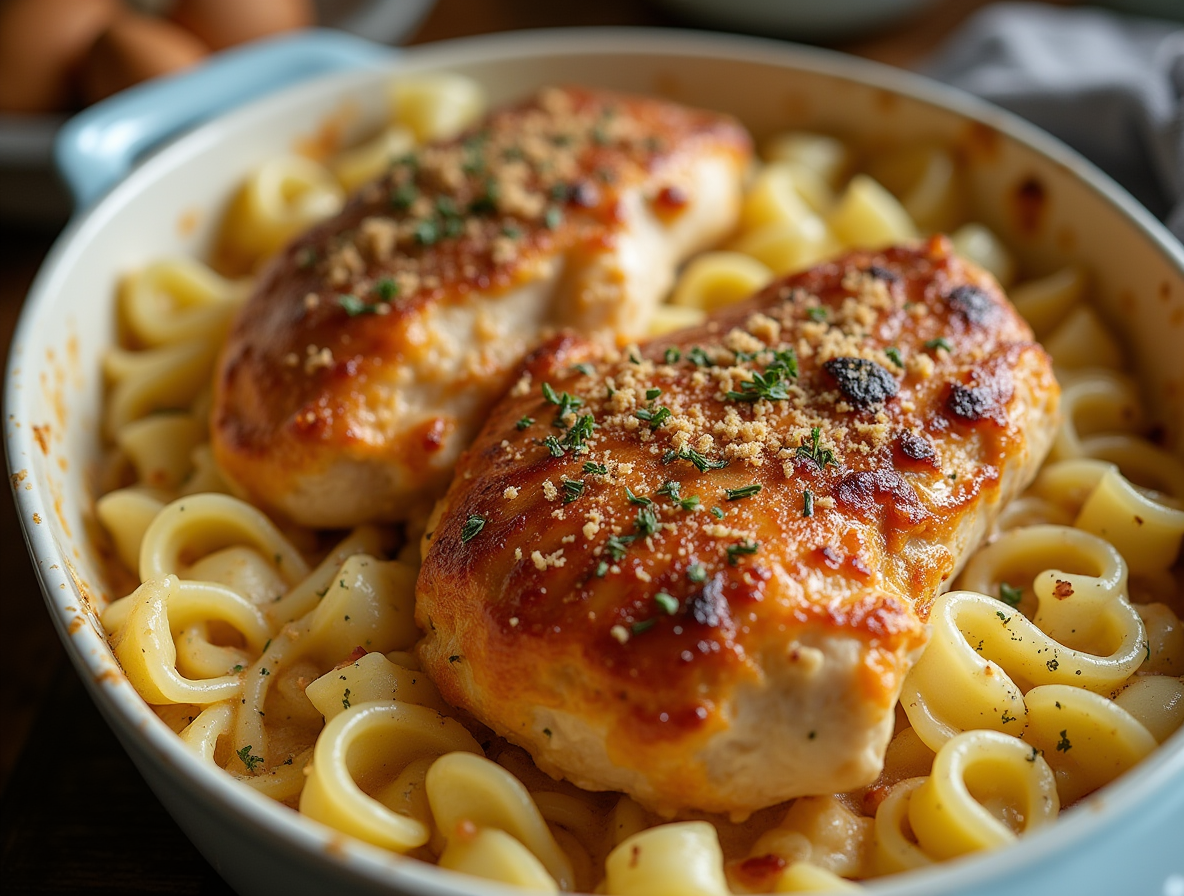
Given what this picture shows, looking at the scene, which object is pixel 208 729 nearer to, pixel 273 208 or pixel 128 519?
pixel 128 519

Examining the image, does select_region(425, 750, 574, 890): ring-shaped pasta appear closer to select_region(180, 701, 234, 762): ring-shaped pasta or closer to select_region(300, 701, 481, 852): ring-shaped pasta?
select_region(300, 701, 481, 852): ring-shaped pasta

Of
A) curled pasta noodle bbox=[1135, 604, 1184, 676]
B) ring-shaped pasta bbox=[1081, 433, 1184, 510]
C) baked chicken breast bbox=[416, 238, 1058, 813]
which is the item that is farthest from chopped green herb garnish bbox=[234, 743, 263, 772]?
ring-shaped pasta bbox=[1081, 433, 1184, 510]

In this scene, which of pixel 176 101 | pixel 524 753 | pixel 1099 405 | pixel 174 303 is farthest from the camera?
pixel 176 101

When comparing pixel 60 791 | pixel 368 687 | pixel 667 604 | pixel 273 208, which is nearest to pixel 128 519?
pixel 60 791

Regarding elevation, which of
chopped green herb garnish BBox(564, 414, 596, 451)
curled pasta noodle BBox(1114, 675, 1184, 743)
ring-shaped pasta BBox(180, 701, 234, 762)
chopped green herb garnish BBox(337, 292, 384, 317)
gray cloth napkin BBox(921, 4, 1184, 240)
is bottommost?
ring-shaped pasta BBox(180, 701, 234, 762)

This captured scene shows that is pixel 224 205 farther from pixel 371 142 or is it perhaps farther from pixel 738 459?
pixel 738 459

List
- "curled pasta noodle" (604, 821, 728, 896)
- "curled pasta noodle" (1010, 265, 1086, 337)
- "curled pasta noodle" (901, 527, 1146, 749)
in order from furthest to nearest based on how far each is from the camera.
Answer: "curled pasta noodle" (1010, 265, 1086, 337)
"curled pasta noodle" (901, 527, 1146, 749)
"curled pasta noodle" (604, 821, 728, 896)
